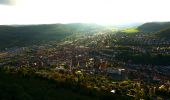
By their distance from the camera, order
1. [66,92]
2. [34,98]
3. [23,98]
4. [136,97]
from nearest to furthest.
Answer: [23,98] → [34,98] → [66,92] → [136,97]

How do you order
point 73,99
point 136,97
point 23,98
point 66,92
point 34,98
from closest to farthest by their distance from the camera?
point 23,98 → point 34,98 → point 73,99 → point 66,92 → point 136,97

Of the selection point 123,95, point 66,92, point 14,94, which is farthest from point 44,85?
point 14,94

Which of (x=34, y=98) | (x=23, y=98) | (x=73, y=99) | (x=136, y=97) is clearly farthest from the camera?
(x=136, y=97)

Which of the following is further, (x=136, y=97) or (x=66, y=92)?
(x=136, y=97)

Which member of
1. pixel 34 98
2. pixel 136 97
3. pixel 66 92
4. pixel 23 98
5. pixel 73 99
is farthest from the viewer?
pixel 136 97

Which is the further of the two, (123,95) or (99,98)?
(123,95)

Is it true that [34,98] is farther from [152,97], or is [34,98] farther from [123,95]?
[152,97]

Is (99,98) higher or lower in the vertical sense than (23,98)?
lower

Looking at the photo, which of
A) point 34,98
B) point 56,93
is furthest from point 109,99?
point 34,98

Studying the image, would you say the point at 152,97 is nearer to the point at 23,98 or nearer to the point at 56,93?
the point at 56,93
